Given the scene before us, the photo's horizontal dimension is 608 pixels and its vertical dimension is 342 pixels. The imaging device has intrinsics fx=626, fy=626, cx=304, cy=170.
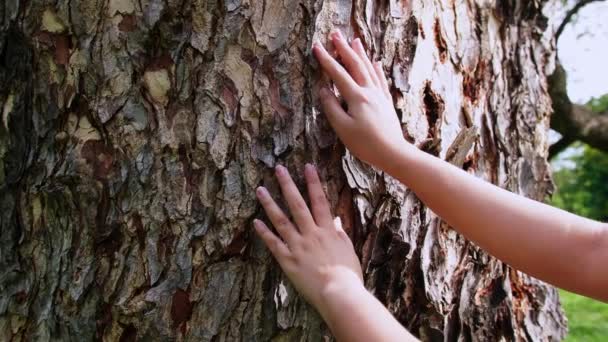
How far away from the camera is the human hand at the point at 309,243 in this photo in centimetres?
127

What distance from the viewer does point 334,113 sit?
1328 millimetres

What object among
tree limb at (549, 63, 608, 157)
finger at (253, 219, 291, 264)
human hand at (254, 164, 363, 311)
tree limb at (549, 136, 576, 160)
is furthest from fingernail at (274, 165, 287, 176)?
tree limb at (549, 136, 576, 160)

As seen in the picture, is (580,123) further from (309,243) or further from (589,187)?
(589,187)

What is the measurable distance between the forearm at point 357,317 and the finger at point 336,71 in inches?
15.9

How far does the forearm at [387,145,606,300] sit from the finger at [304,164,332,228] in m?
0.16

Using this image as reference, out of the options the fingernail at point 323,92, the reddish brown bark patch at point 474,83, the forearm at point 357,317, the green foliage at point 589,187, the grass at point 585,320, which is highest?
the green foliage at point 589,187

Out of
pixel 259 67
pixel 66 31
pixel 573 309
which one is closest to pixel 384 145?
pixel 259 67

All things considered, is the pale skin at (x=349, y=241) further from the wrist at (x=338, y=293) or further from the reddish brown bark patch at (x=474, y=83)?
the reddish brown bark patch at (x=474, y=83)

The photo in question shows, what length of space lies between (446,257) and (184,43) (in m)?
0.82

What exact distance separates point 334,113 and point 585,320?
4962 mm

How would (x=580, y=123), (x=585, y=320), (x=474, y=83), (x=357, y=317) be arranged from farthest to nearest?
(x=585, y=320), (x=580, y=123), (x=474, y=83), (x=357, y=317)

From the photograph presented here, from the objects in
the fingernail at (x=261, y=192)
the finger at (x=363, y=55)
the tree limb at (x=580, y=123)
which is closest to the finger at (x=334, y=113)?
the finger at (x=363, y=55)

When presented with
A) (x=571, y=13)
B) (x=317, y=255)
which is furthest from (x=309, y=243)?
(x=571, y=13)

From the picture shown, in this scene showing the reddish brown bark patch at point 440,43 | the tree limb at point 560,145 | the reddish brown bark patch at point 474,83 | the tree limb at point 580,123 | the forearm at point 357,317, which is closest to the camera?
the forearm at point 357,317
